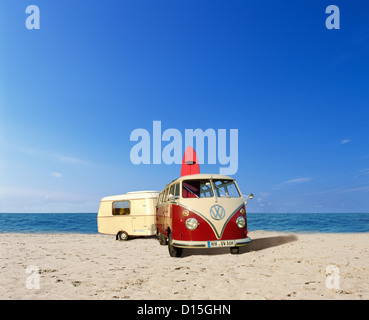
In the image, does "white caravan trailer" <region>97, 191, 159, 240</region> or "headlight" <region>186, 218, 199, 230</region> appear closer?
"headlight" <region>186, 218, 199, 230</region>

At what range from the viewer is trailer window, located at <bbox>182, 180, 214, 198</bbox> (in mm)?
9073

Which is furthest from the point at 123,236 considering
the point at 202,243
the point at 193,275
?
the point at 193,275

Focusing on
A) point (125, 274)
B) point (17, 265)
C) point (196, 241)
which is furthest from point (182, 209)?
point (17, 265)

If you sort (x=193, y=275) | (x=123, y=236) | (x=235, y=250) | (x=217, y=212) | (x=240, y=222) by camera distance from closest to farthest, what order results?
(x=193, y=275)
(x=217, y=212)
(x=240, y=222)
(x=235, y=250)
(x=123, y=236)

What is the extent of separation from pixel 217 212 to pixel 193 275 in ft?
7.45

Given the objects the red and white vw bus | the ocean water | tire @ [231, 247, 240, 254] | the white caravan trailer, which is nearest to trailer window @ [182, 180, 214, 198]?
the red and white vw bus

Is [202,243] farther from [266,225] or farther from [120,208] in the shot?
[266,225]

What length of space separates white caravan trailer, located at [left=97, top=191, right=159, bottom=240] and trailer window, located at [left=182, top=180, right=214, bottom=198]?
495 centimetres

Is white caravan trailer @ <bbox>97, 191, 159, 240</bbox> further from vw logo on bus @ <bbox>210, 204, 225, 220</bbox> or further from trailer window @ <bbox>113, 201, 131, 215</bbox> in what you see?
vw logo on bus @ <bbox>210, 204, 225, 220</bbox>

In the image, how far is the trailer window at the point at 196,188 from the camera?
9073mm

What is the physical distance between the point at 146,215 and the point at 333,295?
1004 centimetres

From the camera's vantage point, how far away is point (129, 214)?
14.3 m

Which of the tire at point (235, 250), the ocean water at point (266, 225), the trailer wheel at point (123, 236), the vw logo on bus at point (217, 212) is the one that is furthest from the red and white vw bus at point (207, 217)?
the ocean water at point (266, 225)
